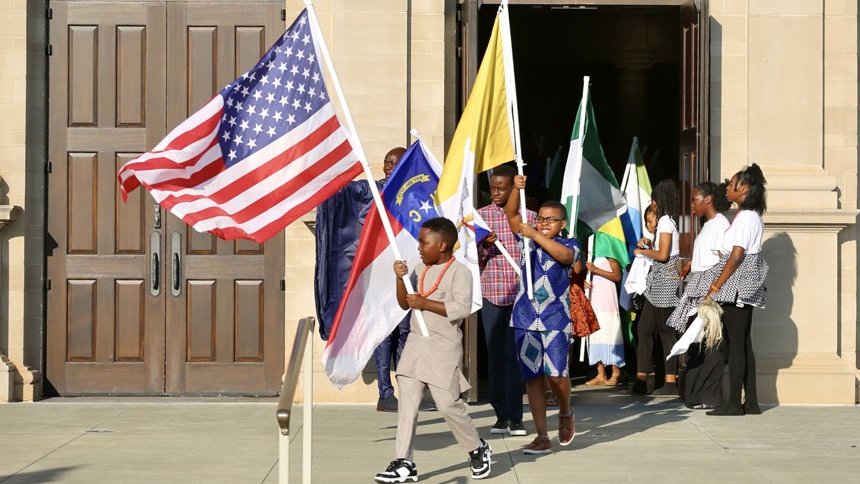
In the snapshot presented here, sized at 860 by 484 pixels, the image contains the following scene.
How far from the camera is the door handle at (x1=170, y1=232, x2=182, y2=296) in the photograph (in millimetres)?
11727

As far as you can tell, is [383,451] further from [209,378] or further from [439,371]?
[209,378]

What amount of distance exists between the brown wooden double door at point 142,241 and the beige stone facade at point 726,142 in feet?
0.76

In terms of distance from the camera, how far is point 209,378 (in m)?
11.7

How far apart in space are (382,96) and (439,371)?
4.08 metres

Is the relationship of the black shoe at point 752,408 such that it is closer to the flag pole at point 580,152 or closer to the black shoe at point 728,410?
the black shoe at point 728,410

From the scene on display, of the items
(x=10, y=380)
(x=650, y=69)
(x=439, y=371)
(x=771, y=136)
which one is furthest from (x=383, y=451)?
(x=650, y=69)

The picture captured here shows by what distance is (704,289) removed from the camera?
36.0ft

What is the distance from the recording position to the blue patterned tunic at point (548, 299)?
896 cm

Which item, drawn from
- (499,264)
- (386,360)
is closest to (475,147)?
(499,264)

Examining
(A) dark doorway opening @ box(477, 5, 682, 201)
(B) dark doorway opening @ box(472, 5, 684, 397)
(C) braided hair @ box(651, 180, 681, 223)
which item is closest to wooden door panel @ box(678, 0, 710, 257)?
(C) braided hair @ box(651, 180, 681, 223)

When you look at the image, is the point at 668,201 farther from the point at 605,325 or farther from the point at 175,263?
the point at 175,263

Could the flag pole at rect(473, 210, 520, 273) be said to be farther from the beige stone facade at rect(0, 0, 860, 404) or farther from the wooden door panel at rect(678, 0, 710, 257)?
the wooden door panel at rect(678, 0, 710, 257)

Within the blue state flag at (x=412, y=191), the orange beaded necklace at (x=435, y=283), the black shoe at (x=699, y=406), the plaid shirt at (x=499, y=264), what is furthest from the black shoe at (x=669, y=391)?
the orange beaded necklace at (x=435, y=283)

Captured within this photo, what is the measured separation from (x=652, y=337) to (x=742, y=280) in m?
1.74
